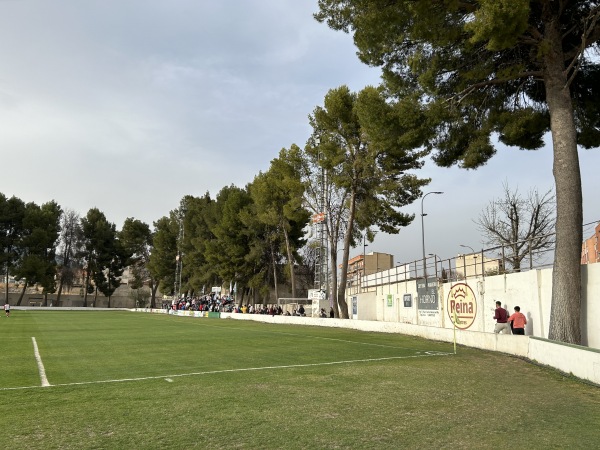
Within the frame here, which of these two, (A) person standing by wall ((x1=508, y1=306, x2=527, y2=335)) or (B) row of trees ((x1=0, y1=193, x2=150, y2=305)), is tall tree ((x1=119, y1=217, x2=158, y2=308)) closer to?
(B) row of trees ((x1=0, y1=193, x2=150, y2=305))

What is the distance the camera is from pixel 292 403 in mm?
7090

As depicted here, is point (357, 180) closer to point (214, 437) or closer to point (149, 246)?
point (214, 437)

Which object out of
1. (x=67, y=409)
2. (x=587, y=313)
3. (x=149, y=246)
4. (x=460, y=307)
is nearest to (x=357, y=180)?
(x=460, y=307)

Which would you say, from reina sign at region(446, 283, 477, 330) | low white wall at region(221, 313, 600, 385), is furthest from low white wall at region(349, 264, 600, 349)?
low white wall at region(221, 313, 600, 385)

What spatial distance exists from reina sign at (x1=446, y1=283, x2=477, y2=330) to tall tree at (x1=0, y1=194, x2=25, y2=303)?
74.2 m

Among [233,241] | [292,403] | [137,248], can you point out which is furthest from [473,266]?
[137,248]

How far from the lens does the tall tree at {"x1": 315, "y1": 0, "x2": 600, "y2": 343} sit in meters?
12.2


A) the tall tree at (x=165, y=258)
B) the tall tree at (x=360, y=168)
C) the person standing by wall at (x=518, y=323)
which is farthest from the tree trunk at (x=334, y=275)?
the tall tree at (x=165, y=258)

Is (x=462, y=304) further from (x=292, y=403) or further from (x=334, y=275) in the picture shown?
(x=292, y=403)

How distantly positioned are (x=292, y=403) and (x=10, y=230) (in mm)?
84888

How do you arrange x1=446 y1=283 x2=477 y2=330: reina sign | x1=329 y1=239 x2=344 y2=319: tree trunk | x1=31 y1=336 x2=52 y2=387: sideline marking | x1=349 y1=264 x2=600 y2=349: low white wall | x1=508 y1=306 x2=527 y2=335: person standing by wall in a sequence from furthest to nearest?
x1=329 y1=239 x2=344 y2=319: tree trunk
x1=446 y1=283 x2=477 y2=330: reina sign
x1=508 y1=306 x2=527 y2=335: person standing by wall
x1=349 y1=264 x2=600 y2=349: low white wall
x1=31 y1=336 x2=52 y2=387: sideline marking

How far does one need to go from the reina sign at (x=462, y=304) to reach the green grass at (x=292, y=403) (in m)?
7.67

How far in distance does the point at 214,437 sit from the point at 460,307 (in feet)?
58.3

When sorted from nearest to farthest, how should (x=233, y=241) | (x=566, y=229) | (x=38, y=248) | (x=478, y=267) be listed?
(x=566, y=229) < (x=478, y=267) < (x=233, y=241) < (x=38, y=248)
